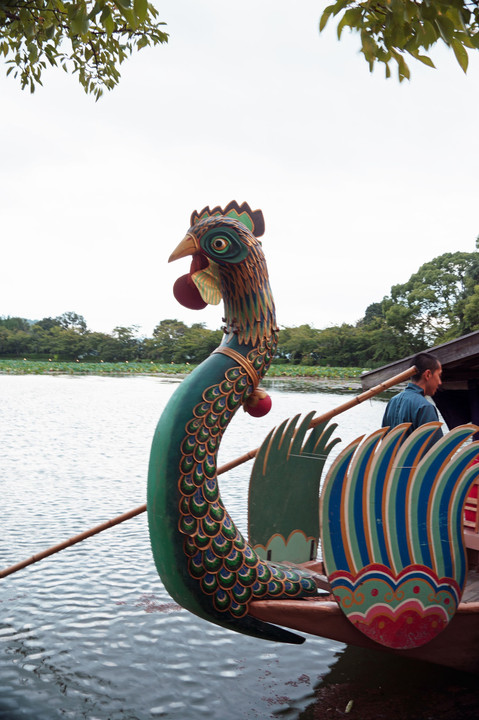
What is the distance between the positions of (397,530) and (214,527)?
0.81 m

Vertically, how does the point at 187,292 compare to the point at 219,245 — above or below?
below

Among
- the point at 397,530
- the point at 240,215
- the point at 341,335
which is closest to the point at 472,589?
the point at 397,530

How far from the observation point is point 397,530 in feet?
8.94

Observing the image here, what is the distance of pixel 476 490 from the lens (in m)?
3.53

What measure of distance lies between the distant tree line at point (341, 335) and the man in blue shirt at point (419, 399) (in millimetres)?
23483

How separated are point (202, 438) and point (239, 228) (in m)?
0.96

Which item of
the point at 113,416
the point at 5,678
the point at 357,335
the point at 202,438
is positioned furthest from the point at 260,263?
the point at 357,335

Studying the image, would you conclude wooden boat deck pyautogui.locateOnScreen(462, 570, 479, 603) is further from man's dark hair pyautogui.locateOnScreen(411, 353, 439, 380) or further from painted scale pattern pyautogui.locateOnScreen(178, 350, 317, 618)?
man's dark hair pyautogui.locateOnScreen(411, 353, 439, 380)

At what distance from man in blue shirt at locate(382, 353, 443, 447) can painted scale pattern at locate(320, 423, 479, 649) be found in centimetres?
60

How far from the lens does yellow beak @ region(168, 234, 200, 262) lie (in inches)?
108

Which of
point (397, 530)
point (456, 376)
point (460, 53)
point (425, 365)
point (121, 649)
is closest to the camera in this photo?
point (460, 53)

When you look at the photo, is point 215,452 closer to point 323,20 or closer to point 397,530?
point 397,530

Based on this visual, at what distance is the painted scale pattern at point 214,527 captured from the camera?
2600 mm

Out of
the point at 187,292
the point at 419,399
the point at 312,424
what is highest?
the point at 187,292
